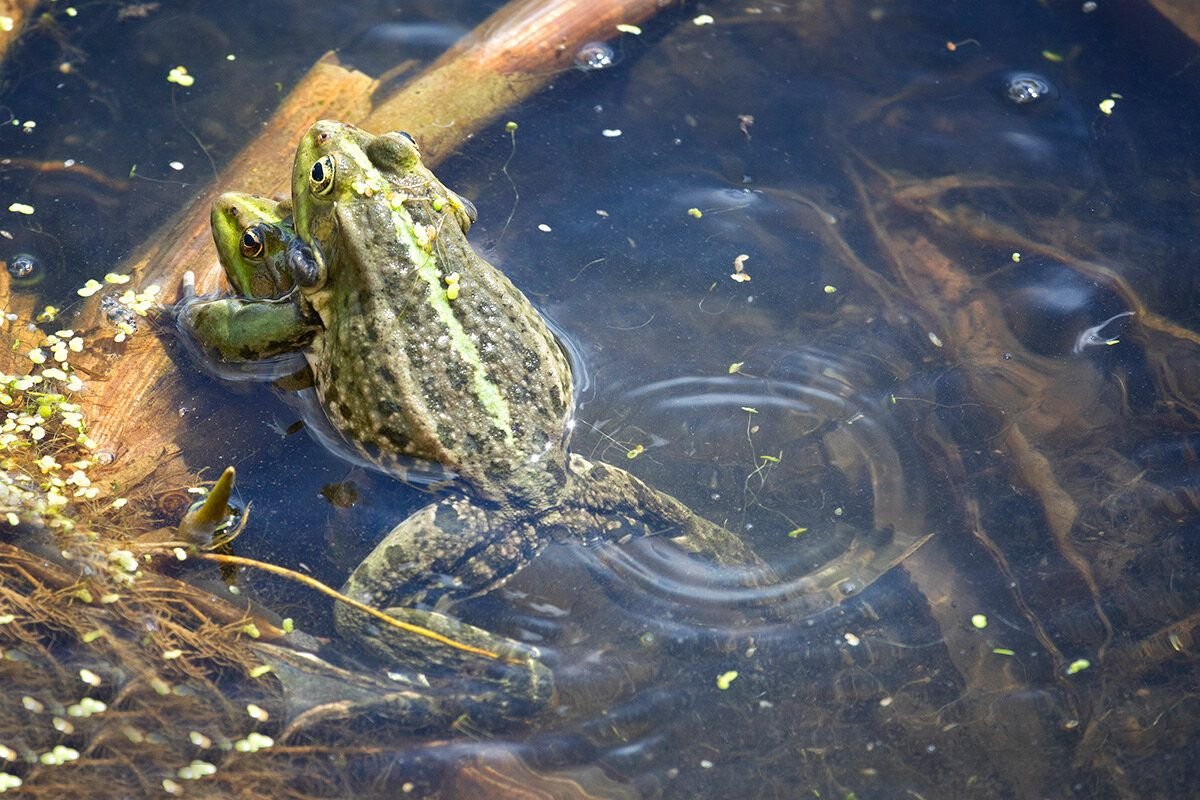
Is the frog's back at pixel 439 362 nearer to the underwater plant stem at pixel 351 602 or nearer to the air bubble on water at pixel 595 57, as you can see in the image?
the underwater plant stem at pixel 351 602

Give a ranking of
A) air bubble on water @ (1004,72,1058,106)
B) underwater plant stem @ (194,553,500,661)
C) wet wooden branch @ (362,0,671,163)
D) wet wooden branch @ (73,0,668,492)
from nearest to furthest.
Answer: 1. underwater plant stem @ (194,553,500,661)
2. wet wooden branch @ (73,0,668,492)
3. wet wooden branch @ (362,0,671,163)
4. air bubble on water @ (1004,72,1058,106)

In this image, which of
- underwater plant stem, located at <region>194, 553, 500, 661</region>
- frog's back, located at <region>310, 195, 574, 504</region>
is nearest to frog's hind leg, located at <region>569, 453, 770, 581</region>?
frog's back, located at <region>310, 195, 574, 504</region>

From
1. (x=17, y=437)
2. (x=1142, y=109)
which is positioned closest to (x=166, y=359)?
(x=17, y=437)

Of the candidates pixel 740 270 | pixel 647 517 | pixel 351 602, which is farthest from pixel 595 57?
pixel 351 602

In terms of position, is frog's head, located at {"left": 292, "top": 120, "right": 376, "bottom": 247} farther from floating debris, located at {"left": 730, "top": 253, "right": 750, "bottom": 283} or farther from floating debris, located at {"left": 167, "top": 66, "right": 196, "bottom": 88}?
floating debris, located at {"left": 730, "top": 253, "right": 750, "bottom": 283}

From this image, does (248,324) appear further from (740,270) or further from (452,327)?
(740,270)

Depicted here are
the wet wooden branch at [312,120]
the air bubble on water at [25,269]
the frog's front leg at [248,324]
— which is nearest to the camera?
the wet wooden branch at [312,120]

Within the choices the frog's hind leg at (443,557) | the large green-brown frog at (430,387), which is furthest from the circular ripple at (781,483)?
the frog's hind leg at (443,557)
